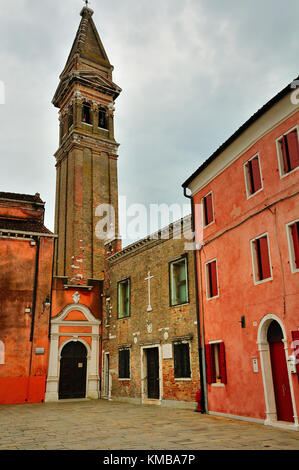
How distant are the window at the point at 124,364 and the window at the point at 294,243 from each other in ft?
39.8

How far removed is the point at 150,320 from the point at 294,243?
9.69 meters

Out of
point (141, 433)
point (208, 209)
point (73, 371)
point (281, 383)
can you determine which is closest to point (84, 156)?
point (73, 371)

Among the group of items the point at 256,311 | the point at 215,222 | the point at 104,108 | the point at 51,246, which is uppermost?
the point at 104,108

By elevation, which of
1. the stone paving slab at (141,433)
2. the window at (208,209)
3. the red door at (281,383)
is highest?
the window at (208,209)

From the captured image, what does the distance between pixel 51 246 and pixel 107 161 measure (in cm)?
1439

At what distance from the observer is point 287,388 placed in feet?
35.6

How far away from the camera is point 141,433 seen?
10.0 meters

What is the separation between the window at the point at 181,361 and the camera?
15930 millimetres

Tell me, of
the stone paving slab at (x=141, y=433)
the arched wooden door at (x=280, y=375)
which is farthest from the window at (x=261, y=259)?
the stone paving slab at (x=141, y=433)

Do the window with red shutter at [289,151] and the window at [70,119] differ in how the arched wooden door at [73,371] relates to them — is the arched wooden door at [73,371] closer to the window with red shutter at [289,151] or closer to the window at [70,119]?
the window with red shutter at [289,151]

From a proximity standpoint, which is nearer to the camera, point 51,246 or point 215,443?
point 215,443

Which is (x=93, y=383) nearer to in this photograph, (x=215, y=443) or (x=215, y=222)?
(x=215, y=222)

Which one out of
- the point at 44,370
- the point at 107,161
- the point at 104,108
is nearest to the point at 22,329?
the point at 44,370

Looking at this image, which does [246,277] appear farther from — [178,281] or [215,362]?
[178,281]
